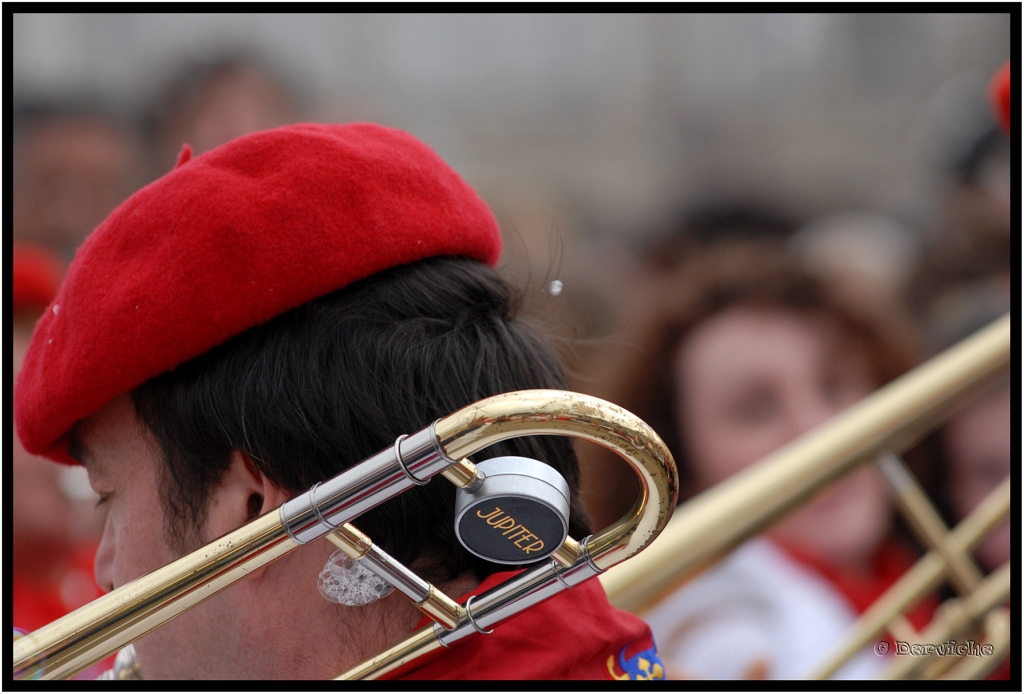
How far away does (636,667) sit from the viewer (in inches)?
45.7

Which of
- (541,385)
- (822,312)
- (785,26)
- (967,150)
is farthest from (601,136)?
(541,385)

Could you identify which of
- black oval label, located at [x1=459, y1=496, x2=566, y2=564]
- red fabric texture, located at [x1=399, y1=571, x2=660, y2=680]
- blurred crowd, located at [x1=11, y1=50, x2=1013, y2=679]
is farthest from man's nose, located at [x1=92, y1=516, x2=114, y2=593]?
blurred crowd, located at [x1=11, y1=50, x2=1013, y2=679]

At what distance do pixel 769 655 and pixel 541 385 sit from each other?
63.1 inches

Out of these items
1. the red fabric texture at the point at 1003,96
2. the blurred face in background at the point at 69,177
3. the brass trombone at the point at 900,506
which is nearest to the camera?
the brass trombone at the point at 900,506

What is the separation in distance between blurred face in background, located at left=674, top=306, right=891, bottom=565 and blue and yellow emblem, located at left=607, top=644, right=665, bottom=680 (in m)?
1.53

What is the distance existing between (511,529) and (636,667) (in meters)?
0.33

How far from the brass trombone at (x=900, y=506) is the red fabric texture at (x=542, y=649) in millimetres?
488

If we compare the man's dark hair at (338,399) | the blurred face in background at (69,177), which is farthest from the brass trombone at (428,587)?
the blurred face in background at (69,177)

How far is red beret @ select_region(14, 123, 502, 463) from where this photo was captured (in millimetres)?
1098

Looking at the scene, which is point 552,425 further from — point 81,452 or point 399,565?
point 81,452

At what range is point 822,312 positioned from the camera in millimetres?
2865

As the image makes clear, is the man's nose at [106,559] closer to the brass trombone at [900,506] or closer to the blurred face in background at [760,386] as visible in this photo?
the brass trombone at [900,506]

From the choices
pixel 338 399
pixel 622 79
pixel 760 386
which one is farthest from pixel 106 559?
pixel 622 79

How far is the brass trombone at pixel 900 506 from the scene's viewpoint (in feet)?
5.62
